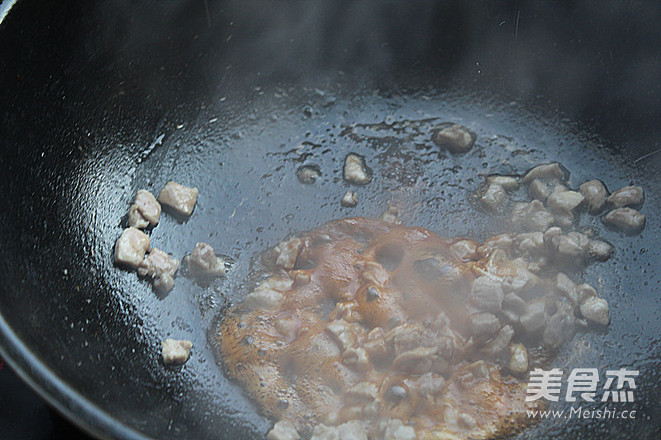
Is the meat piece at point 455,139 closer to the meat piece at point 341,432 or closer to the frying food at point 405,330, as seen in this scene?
the frying food at point 405,330

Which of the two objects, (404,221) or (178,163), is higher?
(178,163)

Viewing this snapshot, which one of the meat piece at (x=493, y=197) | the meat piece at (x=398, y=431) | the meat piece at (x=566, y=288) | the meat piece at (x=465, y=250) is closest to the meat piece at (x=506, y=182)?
the meat piece at (x=493, y=197)

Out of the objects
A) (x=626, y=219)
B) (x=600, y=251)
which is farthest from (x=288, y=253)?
(x=626, y=219)

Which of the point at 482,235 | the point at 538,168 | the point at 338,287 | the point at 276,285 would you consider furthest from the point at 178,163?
the point at 538,168

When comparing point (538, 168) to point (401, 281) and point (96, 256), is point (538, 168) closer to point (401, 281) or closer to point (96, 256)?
point (401, 281)

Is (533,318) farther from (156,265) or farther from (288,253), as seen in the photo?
(156,265)

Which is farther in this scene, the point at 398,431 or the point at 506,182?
the point at 506,182
